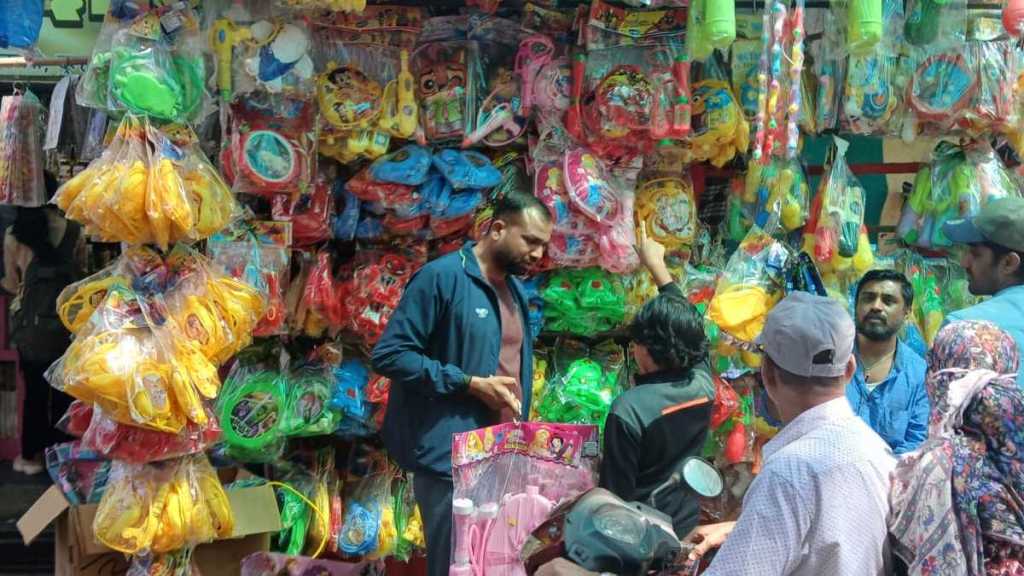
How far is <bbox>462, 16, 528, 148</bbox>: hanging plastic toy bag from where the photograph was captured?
4.25m

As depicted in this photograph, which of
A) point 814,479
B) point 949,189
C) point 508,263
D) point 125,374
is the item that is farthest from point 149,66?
point 949,189

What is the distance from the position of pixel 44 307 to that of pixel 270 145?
6.35 ft

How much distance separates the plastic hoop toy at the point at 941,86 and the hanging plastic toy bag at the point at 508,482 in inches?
91.9

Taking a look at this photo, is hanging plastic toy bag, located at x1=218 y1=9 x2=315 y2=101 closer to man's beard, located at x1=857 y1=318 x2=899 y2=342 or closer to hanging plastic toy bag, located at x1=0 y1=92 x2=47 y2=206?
hanging plastic toy bag, located at x1=0 y1=92 x2=47 y2=206

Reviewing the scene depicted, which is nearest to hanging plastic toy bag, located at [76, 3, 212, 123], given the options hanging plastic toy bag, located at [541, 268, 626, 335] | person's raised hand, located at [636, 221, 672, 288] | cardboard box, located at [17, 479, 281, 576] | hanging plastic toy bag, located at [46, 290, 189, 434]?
hanging plastic toy bag, located at [46, 290, 189, 434]

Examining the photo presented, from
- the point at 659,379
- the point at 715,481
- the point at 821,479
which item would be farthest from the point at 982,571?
the point at 659,379

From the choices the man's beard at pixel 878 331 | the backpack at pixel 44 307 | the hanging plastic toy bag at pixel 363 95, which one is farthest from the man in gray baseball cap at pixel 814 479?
the backpack at pixel 44 307

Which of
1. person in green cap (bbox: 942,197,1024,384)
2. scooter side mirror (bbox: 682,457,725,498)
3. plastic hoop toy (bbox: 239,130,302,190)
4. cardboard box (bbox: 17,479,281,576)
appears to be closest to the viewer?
scooter side mirror (bbox: 682,457,725,498)

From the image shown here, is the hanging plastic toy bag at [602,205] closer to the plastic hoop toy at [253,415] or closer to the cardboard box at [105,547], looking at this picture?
the plastic hoop toy at [253,415]

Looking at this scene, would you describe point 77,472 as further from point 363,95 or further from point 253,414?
point 363,95

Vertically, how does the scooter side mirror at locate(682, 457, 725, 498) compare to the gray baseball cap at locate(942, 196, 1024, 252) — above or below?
below

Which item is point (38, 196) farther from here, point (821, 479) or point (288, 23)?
point (821, 479)

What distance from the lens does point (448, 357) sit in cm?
329

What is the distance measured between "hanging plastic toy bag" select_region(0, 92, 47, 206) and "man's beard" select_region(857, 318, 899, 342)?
335 centimetres
